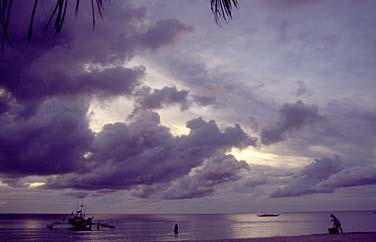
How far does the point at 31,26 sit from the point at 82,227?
318 ft

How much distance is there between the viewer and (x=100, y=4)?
1.97 m

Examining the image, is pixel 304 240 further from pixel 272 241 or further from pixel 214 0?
pixel 214 0

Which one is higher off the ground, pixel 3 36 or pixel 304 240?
pixel 3 36

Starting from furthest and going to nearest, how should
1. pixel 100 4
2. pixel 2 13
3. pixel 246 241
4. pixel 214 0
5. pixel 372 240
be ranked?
pixel 246 241, pixel 372 240, pixel 214 0, pixel 100 4, pixel 2 13

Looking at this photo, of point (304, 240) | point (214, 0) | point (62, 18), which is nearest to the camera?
point (62, 18)

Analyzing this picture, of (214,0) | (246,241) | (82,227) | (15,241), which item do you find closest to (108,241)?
(15,241)

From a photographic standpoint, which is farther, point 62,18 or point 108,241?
point 108,241

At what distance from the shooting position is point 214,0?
2.29 m

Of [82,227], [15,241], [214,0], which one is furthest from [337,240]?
[82,227]

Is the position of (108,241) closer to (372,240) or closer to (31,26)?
(372,240)

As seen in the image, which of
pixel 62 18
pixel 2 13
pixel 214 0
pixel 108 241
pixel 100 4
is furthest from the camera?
pixel 108 241

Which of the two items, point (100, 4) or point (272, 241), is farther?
point (272, 241)

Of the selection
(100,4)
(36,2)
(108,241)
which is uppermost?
(100,4)

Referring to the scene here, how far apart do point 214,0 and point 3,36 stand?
49.0 inches
